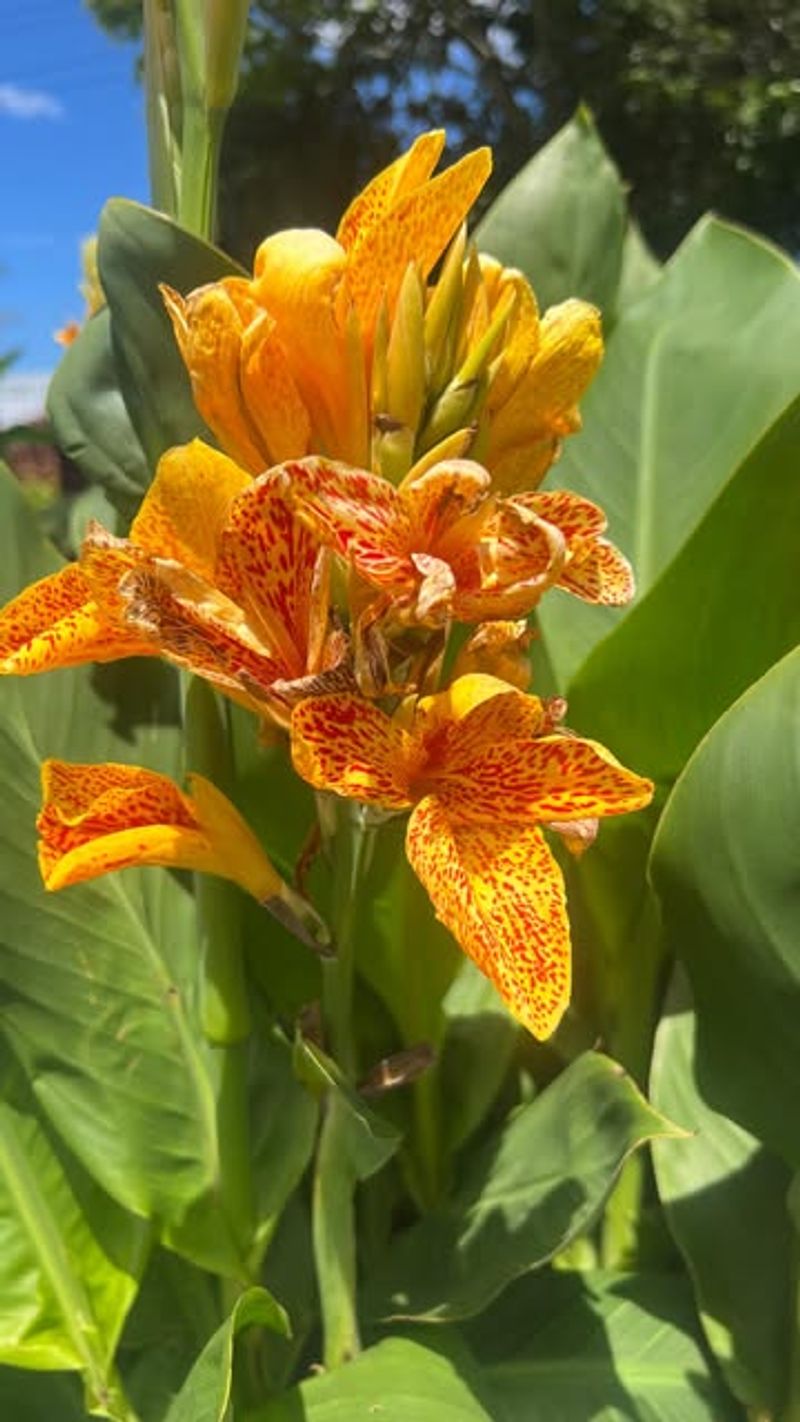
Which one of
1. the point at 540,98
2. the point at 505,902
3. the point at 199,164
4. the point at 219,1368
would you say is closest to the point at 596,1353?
A: the point at 219,1368

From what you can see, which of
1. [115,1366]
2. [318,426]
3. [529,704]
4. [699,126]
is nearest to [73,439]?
[318,426]

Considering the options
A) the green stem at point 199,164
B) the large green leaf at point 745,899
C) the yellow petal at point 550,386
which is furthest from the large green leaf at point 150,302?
the large green leaf at point 745,899

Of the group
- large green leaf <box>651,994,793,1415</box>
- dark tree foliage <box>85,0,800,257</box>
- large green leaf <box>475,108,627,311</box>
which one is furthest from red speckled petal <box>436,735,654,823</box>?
dark tree foliage <box>85,0,800,257</box>

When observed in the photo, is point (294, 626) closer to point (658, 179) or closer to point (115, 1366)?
point (115, 1366)

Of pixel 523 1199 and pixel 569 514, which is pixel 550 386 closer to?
pixel 569 514

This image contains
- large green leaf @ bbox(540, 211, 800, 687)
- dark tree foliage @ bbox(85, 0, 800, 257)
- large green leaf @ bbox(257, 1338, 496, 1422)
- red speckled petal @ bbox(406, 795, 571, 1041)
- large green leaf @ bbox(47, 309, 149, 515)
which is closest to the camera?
red speckled petal @ bbox(406, 795, 571, 1041)

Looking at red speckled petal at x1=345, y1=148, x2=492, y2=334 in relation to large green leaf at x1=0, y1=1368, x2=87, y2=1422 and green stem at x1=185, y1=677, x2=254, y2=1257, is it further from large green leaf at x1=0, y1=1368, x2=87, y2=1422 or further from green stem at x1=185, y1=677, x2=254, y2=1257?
large green leaf at x1=0, y1=1368, x2=87, y2=1422

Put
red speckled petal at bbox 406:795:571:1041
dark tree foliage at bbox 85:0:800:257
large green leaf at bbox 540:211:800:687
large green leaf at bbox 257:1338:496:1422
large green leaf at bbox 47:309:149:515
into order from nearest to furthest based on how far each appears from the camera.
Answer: red speckled petal at bbox 406:795:571:1041
large green leaf at bbox 257:1338:496:1422
large green leaf at bbox 47:309:149:515
large green leaf at bbox 540:211:800:687
dark tree foliage at bbox 85:0:800:257
